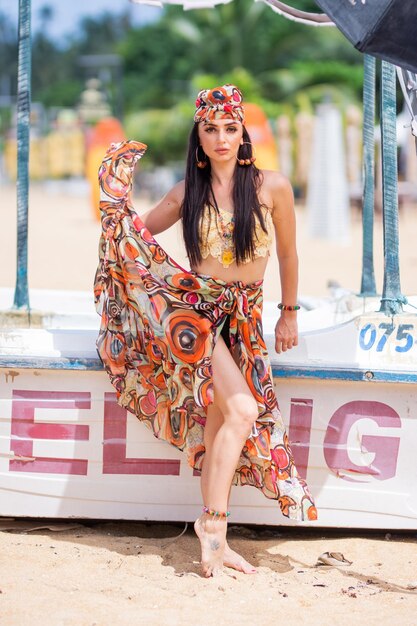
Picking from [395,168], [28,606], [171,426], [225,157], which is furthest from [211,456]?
[395,168]

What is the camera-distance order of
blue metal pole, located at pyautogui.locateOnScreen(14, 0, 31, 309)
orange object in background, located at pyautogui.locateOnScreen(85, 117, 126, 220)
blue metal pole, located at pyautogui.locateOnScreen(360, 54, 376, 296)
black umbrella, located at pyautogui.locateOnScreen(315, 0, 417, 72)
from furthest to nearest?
1. orange object in background, located at pyautogui.locateOnScreen(85, 117, 126, 220)
2. blue metal pole, located at pyautogui.locateOnScreen(360, 54, 376, 296)
3. blue metal pole, located at pyautogui.locateOnScreen(14, 0, 31, 309)
4. black umbrella, located at pyautogui.locateOnScreen(315, 0, 417, 72)

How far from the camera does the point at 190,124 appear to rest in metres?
31.9

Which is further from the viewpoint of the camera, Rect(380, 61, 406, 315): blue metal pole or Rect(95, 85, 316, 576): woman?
Rect(380, 61, 406, 315): blue metal pole

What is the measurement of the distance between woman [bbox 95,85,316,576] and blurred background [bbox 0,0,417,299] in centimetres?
23

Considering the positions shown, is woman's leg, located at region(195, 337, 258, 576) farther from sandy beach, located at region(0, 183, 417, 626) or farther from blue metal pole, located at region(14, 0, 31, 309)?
blue metal pole, located at region(14, 0, 31, 309)

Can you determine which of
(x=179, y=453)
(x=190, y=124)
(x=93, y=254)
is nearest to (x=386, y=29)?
(x=179, y=453)

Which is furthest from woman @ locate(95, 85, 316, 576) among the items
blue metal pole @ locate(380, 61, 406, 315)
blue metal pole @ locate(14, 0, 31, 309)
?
blue metal pole @ locate(14, 0, 31, 309)

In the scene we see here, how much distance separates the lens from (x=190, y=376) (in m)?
3.52

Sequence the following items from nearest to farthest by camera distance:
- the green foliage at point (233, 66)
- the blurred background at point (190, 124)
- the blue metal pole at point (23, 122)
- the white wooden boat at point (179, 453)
Answer: the white wooden boat at point (179, 453), the blue metal pole at point (23, 122), the blurred background at point (190, 124), the green foliage at point (233, 66)

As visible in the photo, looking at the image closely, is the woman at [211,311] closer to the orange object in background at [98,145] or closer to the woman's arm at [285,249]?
the woman's arm at [285,249]

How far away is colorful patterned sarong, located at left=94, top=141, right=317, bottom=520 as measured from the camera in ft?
11.5

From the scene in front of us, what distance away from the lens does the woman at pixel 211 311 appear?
3.47 meters

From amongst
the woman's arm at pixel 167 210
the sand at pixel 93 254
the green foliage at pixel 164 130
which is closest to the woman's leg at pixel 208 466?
the woman's arm at pixel 167 210

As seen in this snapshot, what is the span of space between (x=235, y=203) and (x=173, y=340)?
53 centimetres
